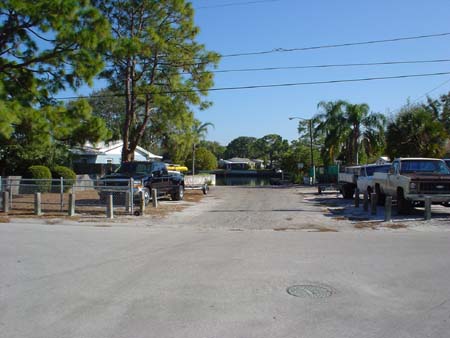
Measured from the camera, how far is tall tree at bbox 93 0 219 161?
98.3 ft

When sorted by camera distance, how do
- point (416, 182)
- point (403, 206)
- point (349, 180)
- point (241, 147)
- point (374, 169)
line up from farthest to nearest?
point (241, 147) → point (349, 180) → point (374, 169) → point (403, 206) → point (416, 182)

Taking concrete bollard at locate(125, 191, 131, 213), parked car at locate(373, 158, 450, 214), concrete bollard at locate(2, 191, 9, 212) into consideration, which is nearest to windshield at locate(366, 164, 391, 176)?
parked car at locate(373, 158, 450, 214)

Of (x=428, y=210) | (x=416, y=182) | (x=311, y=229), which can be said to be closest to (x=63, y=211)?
(x=311, y=229)

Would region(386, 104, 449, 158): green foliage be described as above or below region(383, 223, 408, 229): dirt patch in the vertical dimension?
above

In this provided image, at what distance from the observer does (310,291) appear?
660 centimetres

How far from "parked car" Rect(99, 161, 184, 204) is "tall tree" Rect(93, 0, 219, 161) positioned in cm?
764

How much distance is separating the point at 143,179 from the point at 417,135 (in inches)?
886

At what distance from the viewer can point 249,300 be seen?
6184 millimetres

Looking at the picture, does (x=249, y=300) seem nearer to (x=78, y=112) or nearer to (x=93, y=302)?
(x=93, y=302)

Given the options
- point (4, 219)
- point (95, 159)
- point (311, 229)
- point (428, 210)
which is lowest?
point (311, 229)

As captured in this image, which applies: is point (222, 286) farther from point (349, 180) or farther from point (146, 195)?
point (349, 180)

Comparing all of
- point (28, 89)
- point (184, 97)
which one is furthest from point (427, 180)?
point (184, 97)

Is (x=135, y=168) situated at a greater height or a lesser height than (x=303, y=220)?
greater

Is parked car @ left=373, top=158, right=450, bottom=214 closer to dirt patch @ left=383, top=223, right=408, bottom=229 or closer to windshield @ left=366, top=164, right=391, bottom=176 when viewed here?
dirt patch @ left=383, top=223, right=408, bottom=229
